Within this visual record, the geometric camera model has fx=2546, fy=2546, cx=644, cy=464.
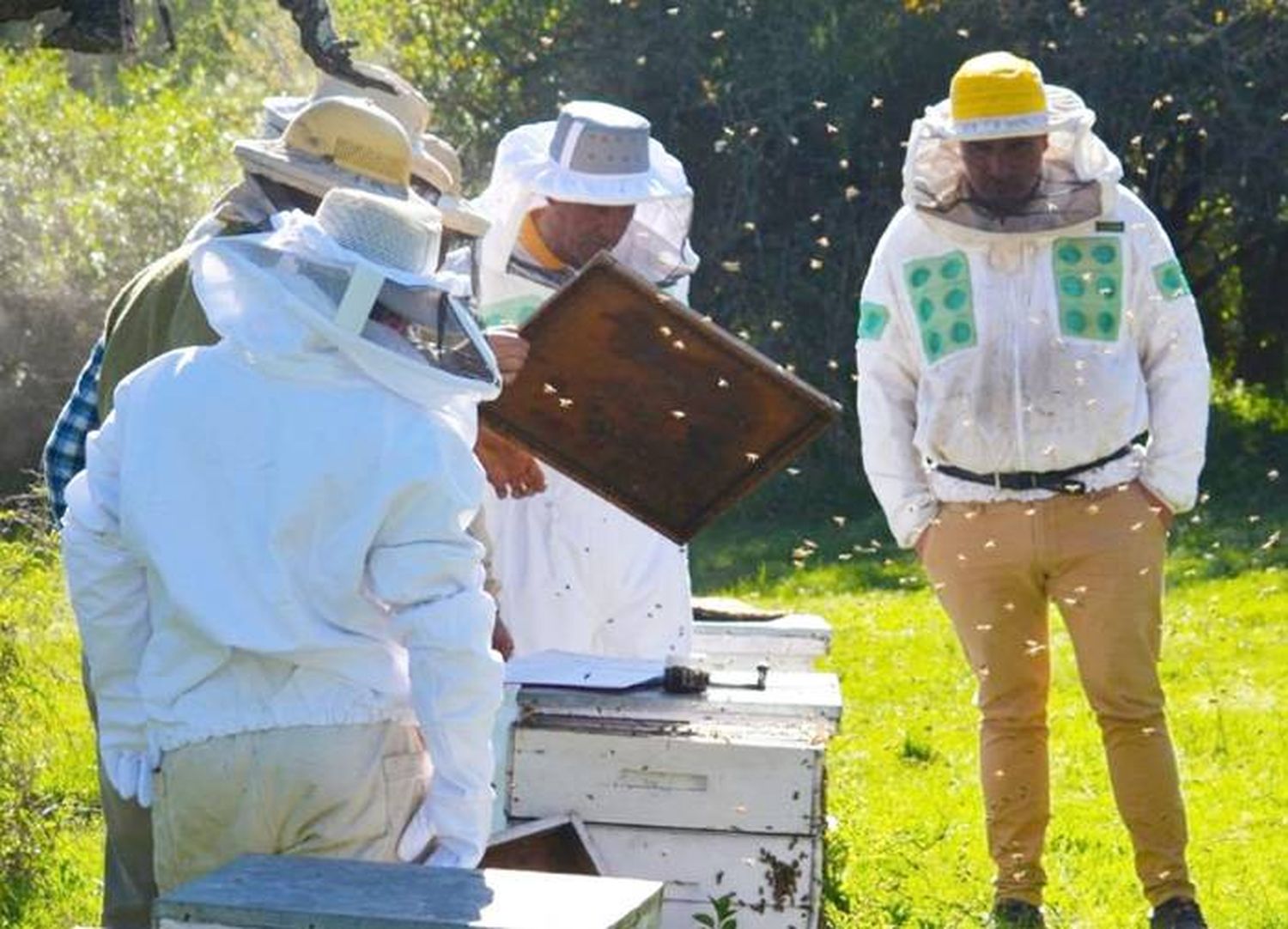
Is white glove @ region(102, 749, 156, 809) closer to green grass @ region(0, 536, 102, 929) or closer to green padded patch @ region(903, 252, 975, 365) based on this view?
green grass @ region(0, 536, 102, 929)

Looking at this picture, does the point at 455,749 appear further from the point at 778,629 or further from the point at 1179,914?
the point at 778,629

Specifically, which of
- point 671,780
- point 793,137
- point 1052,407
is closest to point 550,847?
point 671,780

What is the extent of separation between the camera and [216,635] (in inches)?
119

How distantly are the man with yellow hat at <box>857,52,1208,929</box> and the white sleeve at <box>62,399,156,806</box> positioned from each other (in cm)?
198

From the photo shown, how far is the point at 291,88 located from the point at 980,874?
987 cm

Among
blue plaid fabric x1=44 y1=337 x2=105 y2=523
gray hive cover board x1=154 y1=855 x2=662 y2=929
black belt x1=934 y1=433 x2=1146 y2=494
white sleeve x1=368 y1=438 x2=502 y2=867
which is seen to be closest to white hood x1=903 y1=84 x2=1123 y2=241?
black belt x1=934 y1=433 x2=1146 y2=494

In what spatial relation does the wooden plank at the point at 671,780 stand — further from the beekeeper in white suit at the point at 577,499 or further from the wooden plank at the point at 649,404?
the beekeeper in white suit at the point at 577,499

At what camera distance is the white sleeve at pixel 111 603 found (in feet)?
10.3

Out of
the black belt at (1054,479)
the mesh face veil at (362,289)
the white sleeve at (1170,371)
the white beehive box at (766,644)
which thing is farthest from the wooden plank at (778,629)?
the mesh face veil at (362,289)

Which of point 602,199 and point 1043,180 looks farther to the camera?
point 602,199

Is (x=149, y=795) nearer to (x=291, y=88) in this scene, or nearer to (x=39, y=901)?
(x=39, y=901)

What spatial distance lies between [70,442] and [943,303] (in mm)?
1684

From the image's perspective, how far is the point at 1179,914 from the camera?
4.68 meters

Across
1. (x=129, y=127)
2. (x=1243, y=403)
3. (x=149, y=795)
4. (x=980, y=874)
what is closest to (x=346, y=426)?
(x=149, y=795)
